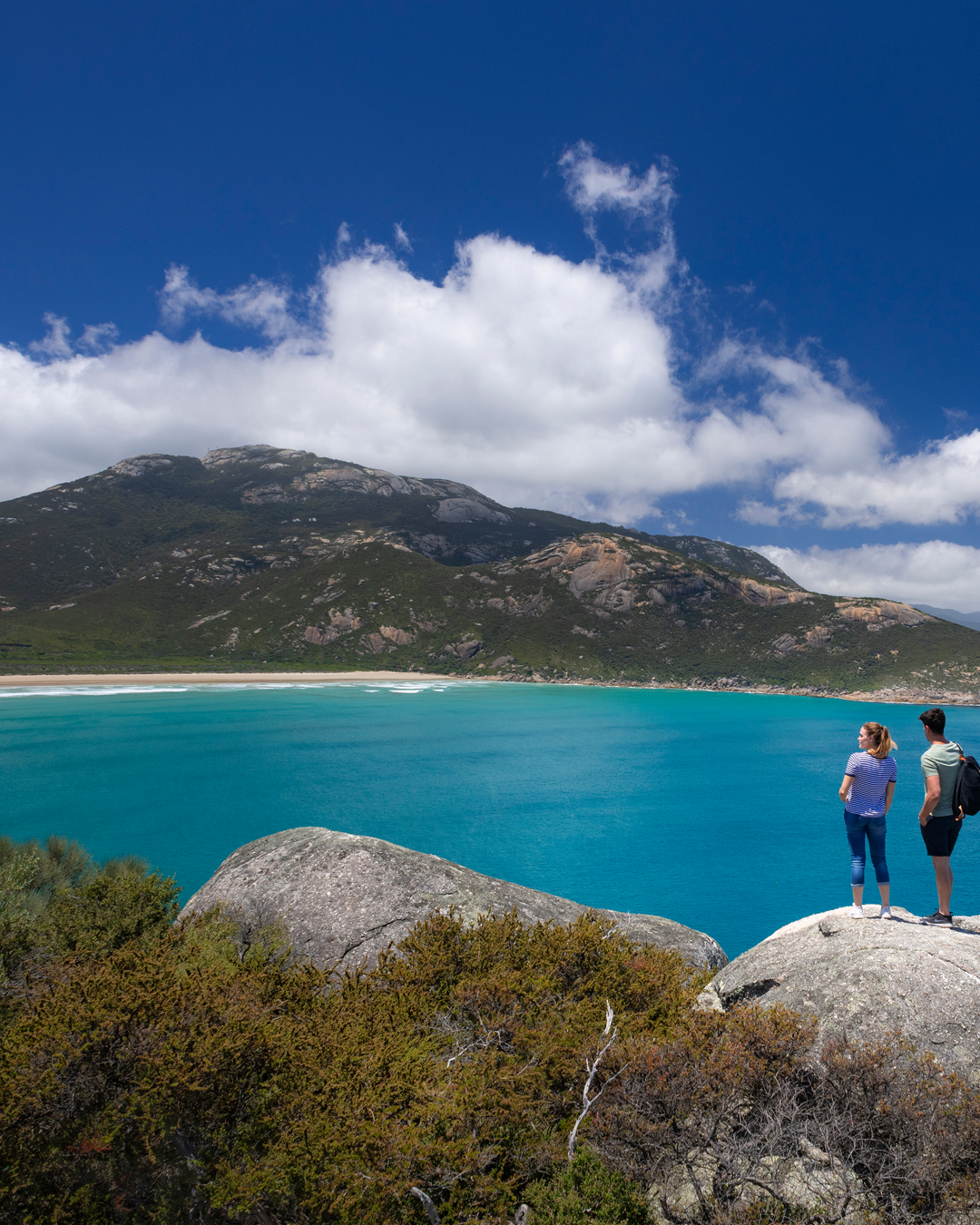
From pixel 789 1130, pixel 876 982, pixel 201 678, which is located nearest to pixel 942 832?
pixel 876 982

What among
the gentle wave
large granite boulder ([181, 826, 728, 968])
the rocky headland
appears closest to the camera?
the rocky headland

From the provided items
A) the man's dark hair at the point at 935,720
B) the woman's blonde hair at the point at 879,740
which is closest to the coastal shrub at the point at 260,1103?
the woman's blonde hair at the point at 879,740

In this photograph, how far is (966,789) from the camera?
28.5ft

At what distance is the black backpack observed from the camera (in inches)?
341

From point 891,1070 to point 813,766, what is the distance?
62.2 metres

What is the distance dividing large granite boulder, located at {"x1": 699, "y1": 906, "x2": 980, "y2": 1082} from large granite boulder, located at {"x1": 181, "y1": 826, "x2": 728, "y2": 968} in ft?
12.0

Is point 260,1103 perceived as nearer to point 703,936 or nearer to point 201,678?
point 703,936

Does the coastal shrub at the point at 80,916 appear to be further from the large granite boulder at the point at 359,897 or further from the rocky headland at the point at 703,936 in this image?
the rocky headland at the point at 703,936

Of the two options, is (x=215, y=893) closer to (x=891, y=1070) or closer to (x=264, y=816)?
(x=891, y=1070)

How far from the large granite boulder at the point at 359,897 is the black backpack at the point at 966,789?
605 cm

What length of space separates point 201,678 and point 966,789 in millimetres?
147965

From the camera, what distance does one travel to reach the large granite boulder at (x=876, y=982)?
6152 mm

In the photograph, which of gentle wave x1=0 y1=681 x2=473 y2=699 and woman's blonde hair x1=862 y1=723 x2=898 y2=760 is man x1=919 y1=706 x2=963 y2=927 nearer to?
woman's blonde hair x1=862 y1=723 x2=898 y2=760

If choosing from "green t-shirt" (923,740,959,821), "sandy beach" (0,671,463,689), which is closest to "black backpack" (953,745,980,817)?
"green t-shirt" (923,740,959,821)
